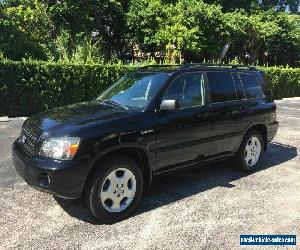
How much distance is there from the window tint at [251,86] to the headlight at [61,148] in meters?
3.50

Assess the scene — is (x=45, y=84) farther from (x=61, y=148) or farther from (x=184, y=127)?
(x=61, y=148)

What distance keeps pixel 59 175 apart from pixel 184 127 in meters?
1.92

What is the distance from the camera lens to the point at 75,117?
5.01m

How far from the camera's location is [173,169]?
5.53 m

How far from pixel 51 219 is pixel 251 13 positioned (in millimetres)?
25024

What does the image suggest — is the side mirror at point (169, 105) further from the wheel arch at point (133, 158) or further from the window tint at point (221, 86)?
the window tint at point (221, 86)

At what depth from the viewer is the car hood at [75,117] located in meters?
4.77

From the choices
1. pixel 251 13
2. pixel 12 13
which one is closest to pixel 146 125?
pixel 12 13

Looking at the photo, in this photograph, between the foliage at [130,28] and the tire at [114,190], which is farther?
the foliage at [130,28]

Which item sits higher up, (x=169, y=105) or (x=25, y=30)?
(x=25, y=30)

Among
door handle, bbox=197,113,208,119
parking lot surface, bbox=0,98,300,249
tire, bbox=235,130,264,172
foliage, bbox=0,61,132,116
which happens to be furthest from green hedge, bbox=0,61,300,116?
door handle, bbox=197,113,208,119

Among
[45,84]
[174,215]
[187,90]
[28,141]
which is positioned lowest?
[174,215]

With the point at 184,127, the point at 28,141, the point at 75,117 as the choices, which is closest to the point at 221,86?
the point at 184,127

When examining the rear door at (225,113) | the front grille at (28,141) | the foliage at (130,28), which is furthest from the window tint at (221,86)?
the foliage at (130,28)
